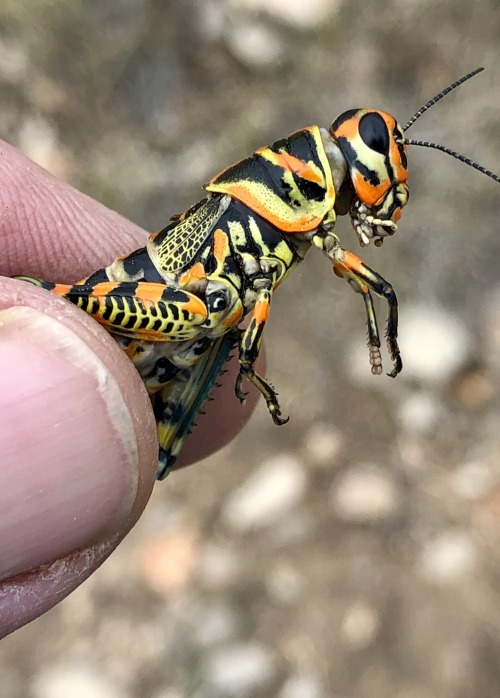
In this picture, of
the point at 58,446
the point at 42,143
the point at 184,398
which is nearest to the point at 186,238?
the point at 184,398

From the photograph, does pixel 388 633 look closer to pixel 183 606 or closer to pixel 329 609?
pixel 329 609

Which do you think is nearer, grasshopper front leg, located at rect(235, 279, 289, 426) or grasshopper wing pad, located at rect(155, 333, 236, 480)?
grasshopper front leg, located at rect(235, 279, 289, 426)

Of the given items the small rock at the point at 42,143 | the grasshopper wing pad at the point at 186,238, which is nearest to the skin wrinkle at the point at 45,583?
the grasshopper wing pad at the point at 186,238

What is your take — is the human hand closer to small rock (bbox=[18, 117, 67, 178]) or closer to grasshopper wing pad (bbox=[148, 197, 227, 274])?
grasshopper wing pad (bbox=[148, 197, 227, 274])

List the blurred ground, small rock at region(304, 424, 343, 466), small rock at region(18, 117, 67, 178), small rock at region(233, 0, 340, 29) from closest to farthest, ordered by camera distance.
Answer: the blurred ground → small rock at region(304, 424, 343, 466) → small rock at region(233, 0, 340, 29) → small rock at region(18, 117, 67, 178)

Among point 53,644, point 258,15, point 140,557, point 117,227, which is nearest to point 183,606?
point 140,557

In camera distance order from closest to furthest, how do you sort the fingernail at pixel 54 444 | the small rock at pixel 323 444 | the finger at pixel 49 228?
the fingernail at pixel 54 444 → the finger at pixel 49 228 → the small rock at pixel 323 444

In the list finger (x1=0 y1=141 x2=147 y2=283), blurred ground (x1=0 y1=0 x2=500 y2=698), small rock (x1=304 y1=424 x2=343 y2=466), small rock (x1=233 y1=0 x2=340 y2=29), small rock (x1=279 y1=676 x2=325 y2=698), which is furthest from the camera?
small rock (x1=233 y1=0 x2=340 y2=29)

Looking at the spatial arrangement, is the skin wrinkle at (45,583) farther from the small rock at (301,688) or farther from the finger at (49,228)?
the small rock at (301,688)

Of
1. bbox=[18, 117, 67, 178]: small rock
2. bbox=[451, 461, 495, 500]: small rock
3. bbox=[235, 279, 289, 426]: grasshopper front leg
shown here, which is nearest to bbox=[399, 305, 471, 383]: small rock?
bbox=[451, 461, 495, 500]: small rock
